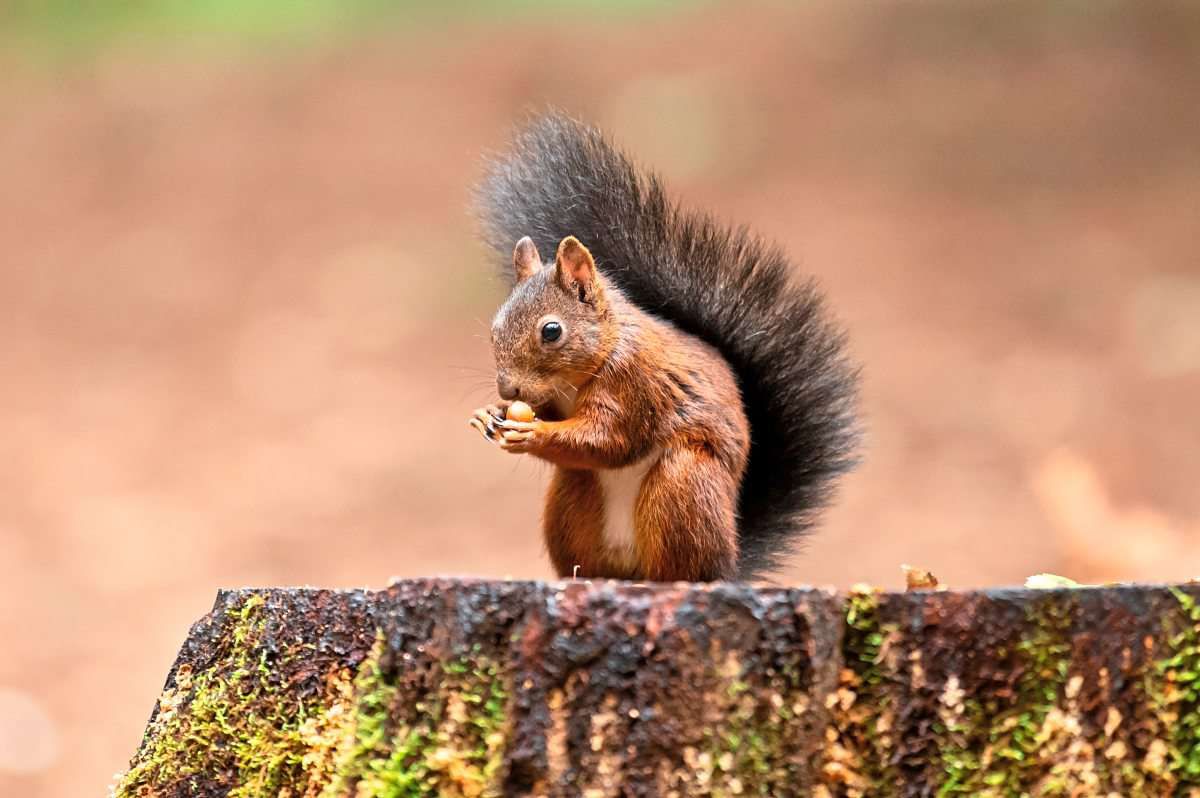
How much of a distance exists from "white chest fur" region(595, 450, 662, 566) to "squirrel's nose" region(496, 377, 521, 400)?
0.47ft

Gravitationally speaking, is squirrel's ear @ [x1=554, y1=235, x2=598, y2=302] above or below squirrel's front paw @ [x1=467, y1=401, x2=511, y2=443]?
above

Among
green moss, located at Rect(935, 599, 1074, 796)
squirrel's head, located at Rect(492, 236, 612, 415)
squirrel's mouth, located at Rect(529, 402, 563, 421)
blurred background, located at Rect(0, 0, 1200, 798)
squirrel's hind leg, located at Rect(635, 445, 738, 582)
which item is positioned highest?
blurred background, located at Rect(0, 0, 1200, 798)

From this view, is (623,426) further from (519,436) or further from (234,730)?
(234,730)

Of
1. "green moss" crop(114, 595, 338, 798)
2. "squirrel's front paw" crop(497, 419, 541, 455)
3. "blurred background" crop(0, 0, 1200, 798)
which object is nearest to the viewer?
"green moss" crop(114, 595, 338, 798)

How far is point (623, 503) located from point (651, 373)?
0.54 ft

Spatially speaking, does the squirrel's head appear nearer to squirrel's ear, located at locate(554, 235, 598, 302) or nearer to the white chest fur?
squirrel's ear, located at locate(554, 235, 598, 302)

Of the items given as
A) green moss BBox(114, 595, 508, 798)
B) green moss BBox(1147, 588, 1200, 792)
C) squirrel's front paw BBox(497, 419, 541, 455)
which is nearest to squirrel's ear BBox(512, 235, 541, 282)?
squirrel's front paw BBox(497, 419, 541, 455)

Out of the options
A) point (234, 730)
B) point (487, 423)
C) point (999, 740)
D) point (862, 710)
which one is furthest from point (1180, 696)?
point (234, 730)

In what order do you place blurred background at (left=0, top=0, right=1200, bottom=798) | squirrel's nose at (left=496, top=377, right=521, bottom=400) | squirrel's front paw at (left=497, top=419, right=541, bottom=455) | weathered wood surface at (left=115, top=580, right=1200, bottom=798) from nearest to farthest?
weathered wood surface at (left=115, top=580, right=1200, bottom=798) < squirrel's front paw at (left=497, top=419, right=541, bottom=455) < squirrel's nose at (left=496, top=377, right=521, bottom=400) < blurred background at (left=0, top=0, right=1200, bottom=798)

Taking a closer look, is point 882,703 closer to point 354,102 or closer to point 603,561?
point 603,561

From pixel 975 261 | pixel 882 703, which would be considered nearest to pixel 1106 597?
pixel 882 703

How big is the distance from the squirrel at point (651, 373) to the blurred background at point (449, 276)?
203cm

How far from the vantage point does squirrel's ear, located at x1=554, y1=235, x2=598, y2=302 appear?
1.77 m

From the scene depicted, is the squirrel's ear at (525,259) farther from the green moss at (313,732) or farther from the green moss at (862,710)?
the green moss at (862,710)
